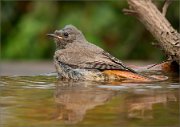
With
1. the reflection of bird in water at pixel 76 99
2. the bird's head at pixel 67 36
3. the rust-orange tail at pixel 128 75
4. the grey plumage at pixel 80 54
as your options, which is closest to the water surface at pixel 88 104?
the reflection of bird in water at pixel 76 99

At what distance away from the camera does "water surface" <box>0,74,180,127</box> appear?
3.57m

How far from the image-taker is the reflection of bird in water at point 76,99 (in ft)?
12.4

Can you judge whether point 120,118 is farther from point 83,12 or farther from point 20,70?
point 83,12

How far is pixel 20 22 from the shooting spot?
11.0m

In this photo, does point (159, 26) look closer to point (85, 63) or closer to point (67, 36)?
point (85, 63)

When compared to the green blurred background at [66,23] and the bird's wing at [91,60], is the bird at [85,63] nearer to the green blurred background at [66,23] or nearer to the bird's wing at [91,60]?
the bird's wing at [91,60]

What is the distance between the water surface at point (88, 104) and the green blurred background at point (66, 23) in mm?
5355

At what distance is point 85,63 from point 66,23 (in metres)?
5.14

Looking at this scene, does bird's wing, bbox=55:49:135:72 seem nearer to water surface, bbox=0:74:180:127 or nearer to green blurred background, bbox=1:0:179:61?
water surface, bbox=0:74:180:127

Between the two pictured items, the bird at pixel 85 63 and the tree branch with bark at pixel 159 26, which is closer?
the bird at pixel 85 63

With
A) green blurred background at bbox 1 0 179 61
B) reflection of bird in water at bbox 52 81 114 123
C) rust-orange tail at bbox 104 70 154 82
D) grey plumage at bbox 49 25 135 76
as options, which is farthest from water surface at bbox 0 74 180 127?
green blurred background at bbox 1 0 179 61

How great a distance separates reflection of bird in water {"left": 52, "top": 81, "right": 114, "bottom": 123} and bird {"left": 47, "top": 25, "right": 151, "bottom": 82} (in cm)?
28

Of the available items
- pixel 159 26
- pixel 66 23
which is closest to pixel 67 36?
pixel 159 26

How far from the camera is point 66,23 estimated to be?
424 inches
